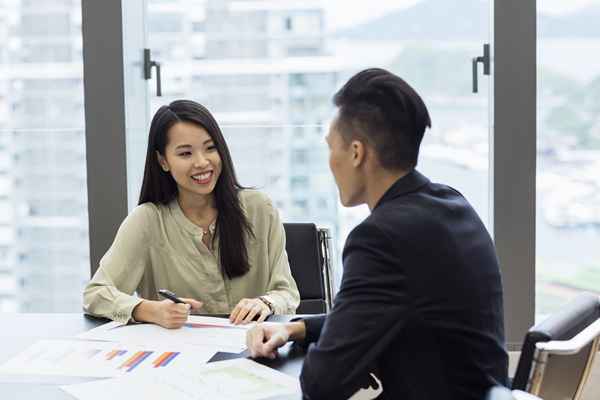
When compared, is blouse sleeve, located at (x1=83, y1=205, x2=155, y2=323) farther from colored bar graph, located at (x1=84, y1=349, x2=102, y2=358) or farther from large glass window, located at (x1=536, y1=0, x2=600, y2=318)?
large glass window, located at (x1=536, y1=0, x2=600, y2=318)

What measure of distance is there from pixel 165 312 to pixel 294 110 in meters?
1.85

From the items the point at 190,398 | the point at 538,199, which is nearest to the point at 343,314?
the point at 190,398

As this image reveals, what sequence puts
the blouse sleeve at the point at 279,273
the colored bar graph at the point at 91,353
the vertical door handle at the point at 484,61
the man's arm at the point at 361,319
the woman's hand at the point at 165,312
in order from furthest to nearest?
1. the vertical door handle at the point at 484,61
2. the blouse sleeve at the point at 279,273
3. the woman's hand at the point at 165,312
4. the colored bar graph at the point at 91,353
5. the man's arm at the point at 361,319

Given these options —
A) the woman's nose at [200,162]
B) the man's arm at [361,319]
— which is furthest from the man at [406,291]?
the woman's nose at [200,162]

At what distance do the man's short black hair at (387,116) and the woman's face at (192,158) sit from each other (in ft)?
3.50

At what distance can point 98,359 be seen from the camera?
1.91 meters

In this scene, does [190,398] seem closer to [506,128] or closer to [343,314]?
[343,314]

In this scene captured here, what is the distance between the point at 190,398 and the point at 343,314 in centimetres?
34

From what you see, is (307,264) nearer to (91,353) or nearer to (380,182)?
(91,353)

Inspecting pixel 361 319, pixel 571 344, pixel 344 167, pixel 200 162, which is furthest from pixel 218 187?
pixel 571 344

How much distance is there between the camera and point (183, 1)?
3.83 metres

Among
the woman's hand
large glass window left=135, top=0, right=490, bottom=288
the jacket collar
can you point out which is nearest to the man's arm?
the jacket collar

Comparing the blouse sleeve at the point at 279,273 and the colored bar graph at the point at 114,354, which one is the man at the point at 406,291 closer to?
the colored bar graph at the point at 114,354

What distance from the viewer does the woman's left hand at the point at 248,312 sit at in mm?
2209
